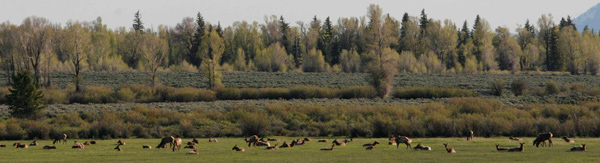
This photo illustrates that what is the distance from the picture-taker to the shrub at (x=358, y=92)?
6426 centimetres

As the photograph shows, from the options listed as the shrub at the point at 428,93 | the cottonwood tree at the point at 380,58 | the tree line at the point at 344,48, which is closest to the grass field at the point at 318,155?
the cottonwood tree at the point at 380,58

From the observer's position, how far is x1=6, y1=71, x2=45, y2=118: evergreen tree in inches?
1715

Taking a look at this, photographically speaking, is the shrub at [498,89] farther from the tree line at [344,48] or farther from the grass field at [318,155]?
the grass field at [318,155]

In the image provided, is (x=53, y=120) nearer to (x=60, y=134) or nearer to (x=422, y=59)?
(x=60, y=134)

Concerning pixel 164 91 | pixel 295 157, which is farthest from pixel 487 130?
pixel 164 91

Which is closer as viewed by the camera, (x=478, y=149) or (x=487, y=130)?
(x=478, y=149)

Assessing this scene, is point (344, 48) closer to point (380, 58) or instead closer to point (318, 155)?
point (380, 58)

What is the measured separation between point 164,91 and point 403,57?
5161 cm

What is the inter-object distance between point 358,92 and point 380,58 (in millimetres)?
5110

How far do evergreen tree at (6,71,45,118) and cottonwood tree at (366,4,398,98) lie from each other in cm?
3380

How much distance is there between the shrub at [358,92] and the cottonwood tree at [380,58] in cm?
64

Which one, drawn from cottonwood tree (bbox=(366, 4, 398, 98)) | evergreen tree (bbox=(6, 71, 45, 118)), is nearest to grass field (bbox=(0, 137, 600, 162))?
evergreen tree (bbox=(6, 71, 45, 118))

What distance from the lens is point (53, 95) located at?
6212 cm

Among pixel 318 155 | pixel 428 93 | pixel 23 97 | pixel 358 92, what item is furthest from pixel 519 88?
pixel 318 155
